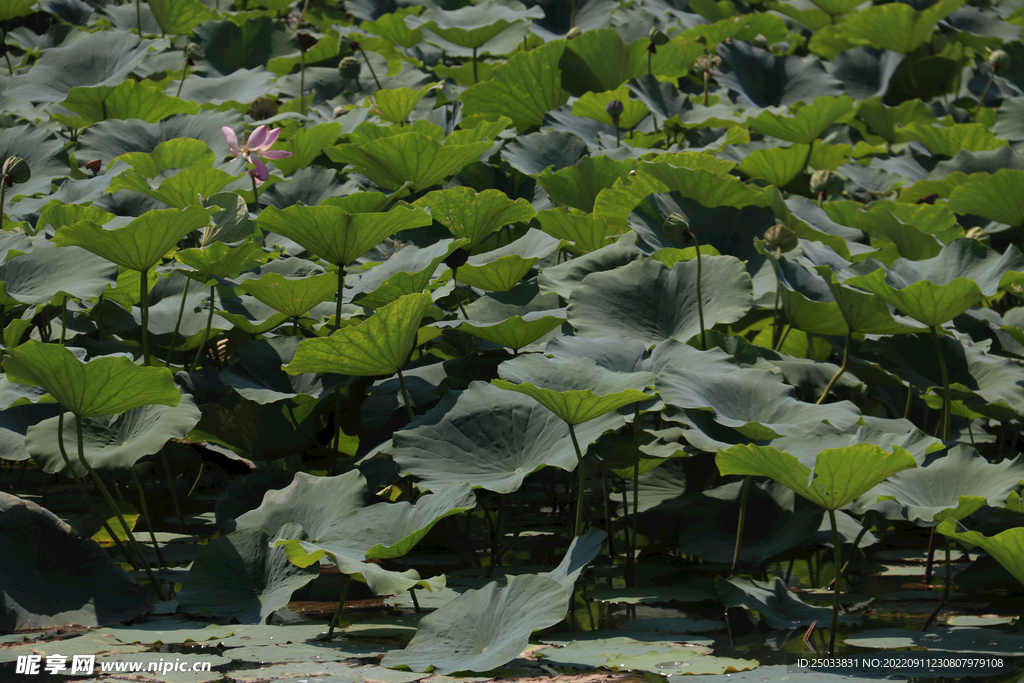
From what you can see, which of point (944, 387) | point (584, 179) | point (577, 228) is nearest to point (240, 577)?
point (577, 228)

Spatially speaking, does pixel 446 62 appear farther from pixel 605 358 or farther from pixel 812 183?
pixel 605 358

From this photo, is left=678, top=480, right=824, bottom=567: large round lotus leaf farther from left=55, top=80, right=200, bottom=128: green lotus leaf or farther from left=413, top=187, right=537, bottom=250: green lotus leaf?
left=55, top=80, right=200, bottom=128: green lotus leaf

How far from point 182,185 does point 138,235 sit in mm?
721

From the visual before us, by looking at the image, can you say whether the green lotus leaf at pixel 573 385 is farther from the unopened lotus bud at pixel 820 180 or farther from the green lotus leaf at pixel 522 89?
the green lotus leaf at pixel 522 89

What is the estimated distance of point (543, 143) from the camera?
2689 mm

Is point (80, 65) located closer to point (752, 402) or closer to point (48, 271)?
point (48, 271)

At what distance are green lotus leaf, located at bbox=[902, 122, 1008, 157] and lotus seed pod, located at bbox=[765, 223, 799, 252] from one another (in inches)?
71.0

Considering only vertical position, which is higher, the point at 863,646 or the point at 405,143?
Result: the point at 405,143

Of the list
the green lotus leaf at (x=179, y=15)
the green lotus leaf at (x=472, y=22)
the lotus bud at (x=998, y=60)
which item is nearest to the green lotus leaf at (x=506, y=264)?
the green lotus leaf at (x=472, y=22)

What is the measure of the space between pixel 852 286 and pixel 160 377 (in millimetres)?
1334

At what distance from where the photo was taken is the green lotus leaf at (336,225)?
1678mm

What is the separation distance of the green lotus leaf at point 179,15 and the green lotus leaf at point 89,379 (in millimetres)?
3270

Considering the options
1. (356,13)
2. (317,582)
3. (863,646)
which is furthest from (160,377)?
(356,13)

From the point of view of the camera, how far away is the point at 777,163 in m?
2.98
